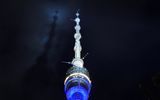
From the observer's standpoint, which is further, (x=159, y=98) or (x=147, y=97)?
(x=147, y=97)

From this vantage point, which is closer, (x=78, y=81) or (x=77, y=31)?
(x=78, y=81)

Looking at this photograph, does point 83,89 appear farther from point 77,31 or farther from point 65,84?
point 77,31

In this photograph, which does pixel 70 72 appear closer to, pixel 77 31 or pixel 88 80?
pixel 88 80

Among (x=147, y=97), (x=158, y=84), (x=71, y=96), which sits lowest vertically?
(x=158, y=84)

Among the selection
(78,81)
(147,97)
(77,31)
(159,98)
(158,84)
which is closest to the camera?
(158,84)

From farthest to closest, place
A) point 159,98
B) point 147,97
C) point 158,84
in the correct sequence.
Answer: point 147,97, point 159,98, point 158,84

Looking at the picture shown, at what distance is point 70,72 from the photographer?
313ft

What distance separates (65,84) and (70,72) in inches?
130

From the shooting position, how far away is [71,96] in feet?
308

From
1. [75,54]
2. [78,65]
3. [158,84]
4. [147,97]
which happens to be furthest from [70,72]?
[158,84]

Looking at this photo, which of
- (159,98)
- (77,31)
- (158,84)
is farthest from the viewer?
(77,31)

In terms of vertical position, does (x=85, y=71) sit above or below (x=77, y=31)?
below

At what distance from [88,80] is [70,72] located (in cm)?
524

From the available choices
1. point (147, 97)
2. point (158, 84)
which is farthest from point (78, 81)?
point (158, 84)
